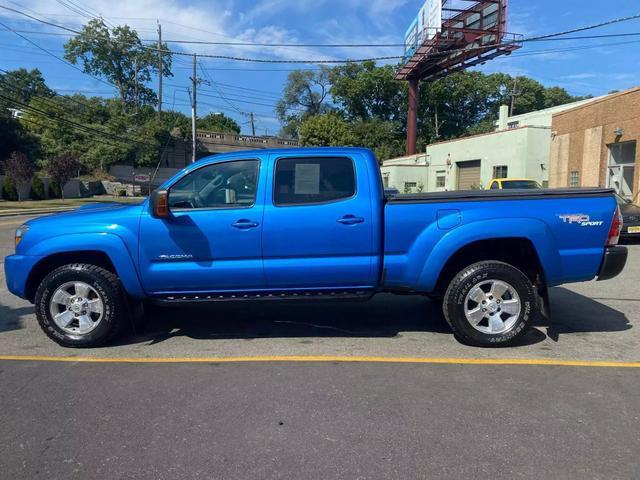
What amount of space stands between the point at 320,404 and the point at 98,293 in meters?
2.58

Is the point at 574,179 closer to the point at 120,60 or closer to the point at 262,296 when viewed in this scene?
the point at 262,296

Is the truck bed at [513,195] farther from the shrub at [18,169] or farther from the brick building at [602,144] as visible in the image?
the shrub at [18,169]

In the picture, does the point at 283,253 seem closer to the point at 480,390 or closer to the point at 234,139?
the point at 480,390

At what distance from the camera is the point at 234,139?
6575 centimetres

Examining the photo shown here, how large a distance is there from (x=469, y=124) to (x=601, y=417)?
237 feet

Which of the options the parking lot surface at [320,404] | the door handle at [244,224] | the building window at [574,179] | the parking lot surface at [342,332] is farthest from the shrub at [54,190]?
the door handle at [244,224]

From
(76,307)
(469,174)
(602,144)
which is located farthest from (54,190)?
(76,307)

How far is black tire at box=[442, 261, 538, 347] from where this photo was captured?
16.4 ft

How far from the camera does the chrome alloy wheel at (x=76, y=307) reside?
5.09 meters

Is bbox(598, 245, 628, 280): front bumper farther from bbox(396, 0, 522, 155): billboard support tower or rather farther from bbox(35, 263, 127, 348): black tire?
bbox(396, 0, 522, 155): billboard support tower

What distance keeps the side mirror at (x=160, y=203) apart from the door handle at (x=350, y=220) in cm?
164

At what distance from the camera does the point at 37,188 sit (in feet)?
132

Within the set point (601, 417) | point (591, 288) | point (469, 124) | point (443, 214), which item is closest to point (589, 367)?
point (601, 417)

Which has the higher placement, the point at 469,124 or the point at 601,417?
the point at 469,124
